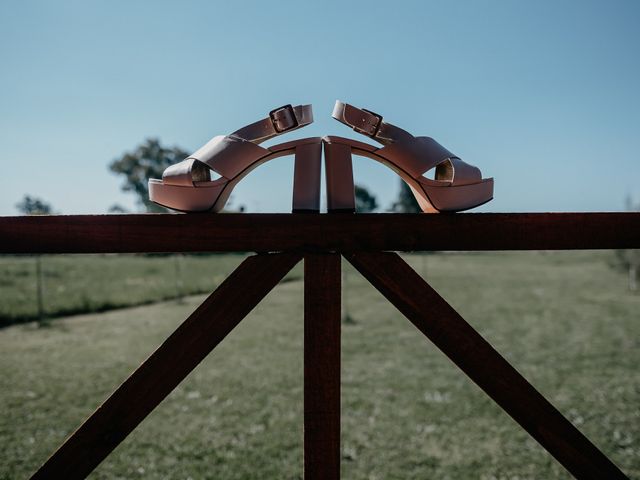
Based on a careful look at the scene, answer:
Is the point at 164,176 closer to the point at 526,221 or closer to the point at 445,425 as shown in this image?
the point at 526,221

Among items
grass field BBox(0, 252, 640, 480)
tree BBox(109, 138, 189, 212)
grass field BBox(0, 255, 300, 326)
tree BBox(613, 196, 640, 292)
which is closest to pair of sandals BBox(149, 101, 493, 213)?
grass field BBox(0, 252, 640, 480)

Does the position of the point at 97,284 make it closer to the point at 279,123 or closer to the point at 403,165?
the point at 279,123

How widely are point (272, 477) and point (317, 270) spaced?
272cm

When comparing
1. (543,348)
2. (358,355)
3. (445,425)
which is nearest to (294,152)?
(445,425)

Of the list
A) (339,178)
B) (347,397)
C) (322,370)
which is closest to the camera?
(322,370)

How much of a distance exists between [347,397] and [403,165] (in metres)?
4.19

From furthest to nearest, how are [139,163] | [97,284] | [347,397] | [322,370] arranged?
[139,163] < [97,284] < [347,397] < [322,370]

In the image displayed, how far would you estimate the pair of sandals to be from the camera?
1.37 metres

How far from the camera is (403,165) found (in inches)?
57.7

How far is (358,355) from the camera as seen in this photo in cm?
712

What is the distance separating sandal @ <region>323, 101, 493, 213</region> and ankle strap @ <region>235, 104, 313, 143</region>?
0.09 meters

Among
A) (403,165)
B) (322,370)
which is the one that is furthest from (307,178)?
(322,370)

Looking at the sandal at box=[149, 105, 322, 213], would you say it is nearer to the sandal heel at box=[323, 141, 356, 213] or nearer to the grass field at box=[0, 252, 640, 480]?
the sandal heel at box=[323, 141, 356, 213]

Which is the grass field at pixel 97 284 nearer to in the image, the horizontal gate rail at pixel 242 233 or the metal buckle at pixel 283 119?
the horizontal gate rail at pixel 242 233
